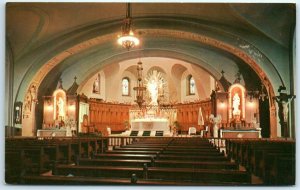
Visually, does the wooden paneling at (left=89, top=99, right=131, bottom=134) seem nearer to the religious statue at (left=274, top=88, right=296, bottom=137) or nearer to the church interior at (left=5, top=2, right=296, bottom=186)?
the church interior at (left=5, top=2, right=296, bottom=186)

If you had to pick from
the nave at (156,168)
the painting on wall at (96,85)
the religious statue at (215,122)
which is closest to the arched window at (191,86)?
the religious statue at (215,122)

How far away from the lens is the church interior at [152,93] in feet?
15.1

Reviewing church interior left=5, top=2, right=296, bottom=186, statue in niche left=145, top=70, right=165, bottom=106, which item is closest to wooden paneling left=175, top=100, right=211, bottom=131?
church interior left=5, top=2, right=296, bottom=186

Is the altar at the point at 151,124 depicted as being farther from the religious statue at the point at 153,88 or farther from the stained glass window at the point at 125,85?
the stained glass window at the point at 125,85

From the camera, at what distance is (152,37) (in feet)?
30.7

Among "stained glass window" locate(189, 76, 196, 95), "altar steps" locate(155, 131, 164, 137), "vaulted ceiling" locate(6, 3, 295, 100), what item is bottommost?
"altar steps" locate(155, 131, 164, 137)

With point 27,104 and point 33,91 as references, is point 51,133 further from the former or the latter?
point 27,104

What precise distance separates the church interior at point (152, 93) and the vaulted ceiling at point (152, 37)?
3 cm

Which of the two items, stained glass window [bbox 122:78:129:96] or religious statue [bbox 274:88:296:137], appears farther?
stained glass window [bbox 122:78:129:96]

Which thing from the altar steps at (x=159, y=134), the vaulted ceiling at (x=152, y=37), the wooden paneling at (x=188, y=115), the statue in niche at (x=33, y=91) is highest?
the vaulted ceiling at (x=152, y=37)

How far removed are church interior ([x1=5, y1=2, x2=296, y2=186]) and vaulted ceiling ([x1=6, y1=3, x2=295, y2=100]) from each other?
3 cm

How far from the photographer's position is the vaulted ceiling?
5457 mm

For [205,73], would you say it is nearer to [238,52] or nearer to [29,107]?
[238,52]

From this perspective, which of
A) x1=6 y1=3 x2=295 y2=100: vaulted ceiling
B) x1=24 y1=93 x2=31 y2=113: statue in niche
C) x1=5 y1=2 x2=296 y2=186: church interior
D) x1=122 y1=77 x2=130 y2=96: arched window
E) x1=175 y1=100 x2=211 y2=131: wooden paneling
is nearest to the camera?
x1=5 y1=2 x2=296 y2=186: church interior
